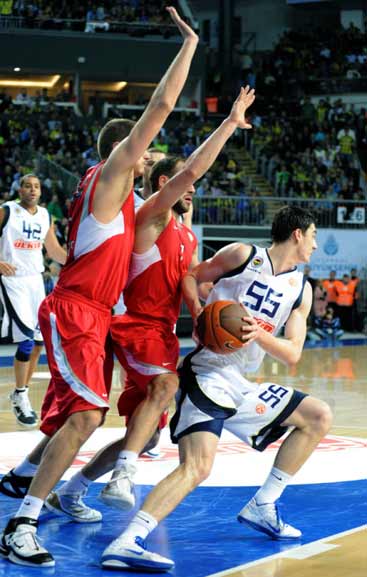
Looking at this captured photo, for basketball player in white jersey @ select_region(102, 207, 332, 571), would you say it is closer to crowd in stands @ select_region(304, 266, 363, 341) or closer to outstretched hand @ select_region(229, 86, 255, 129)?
outstretched hand @ select_region(229, 86, 255, 129)

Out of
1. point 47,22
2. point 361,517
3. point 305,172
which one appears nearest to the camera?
point 361,517

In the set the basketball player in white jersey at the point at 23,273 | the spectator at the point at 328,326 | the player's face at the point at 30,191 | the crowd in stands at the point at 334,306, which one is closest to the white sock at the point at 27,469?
the basketball player in white jersey at the point at 23,273

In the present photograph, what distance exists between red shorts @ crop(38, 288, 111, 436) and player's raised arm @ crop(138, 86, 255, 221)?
2.22 feet

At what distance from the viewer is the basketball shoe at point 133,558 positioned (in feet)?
17.0

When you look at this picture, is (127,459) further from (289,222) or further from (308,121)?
(308,121)

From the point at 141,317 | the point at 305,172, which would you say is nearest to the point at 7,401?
the point at 141,317

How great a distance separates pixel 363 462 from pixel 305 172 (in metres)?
23.0

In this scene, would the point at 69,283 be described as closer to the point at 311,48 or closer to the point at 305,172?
the point at 305,172

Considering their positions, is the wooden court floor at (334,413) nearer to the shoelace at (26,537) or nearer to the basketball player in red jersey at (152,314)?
the shoelace at (26,537)

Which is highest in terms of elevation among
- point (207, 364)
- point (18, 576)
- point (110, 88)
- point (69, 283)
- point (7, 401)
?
point (110, 88)

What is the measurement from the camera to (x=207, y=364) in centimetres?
588

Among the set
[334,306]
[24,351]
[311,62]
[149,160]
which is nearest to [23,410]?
[24,351]

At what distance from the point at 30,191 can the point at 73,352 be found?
520cm

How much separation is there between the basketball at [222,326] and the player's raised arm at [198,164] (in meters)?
0.63
